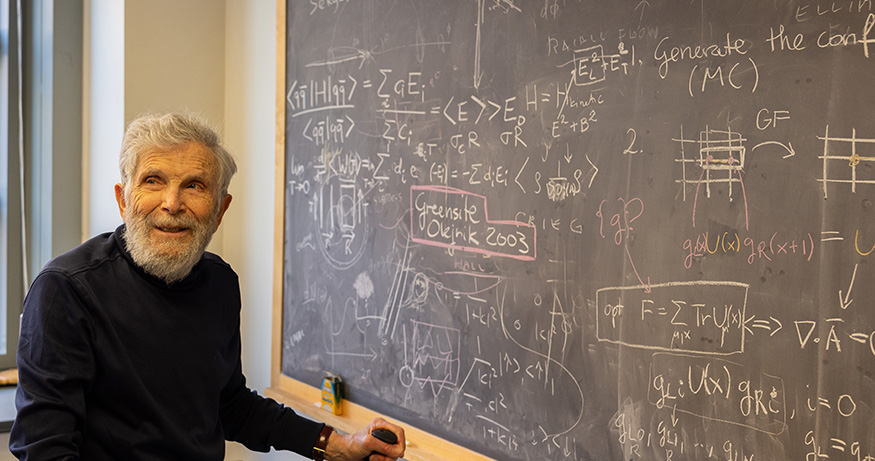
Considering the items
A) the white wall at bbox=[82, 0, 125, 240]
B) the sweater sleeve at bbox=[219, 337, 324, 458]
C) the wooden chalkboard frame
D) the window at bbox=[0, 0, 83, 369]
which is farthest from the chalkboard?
the window at bbox=[0, 0, 83, 369]

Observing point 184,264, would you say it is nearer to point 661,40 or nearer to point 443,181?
point 443,181

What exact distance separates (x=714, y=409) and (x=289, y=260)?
1887mm

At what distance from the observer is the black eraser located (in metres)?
1.69

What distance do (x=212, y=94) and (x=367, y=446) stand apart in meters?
2.39

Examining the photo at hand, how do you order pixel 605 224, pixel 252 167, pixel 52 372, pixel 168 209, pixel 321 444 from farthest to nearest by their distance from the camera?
pixel 252 167 → pixel 605 224 → pixel 321 444 → pixel 168 209 → pixel 52 372

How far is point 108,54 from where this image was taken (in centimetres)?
337

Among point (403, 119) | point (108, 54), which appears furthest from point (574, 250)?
point (108, 54)

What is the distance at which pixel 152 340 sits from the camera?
1.64 metres

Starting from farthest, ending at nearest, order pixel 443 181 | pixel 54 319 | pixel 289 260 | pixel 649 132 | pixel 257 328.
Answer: pixel 257 328, pixel 289 260, pixel 443 181, pixel 649 132, pixel 54 319

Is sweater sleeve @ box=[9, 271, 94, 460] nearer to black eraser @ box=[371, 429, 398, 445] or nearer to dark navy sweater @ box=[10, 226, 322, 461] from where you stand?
dark navy sweater @ box=[10, 226, 322, 461]

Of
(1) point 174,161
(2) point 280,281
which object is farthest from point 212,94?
(1) point 174,161

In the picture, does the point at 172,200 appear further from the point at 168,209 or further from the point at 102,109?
the point at 102,109

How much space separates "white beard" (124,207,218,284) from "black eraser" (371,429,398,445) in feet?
1.90

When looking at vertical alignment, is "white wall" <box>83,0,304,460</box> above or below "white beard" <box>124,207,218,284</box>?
above
